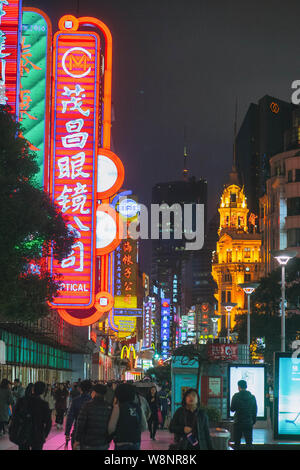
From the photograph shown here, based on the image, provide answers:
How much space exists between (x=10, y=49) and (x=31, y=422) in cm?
2115

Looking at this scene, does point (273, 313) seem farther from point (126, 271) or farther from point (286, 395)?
point (286, 395)

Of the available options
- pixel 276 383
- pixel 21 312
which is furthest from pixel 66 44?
pixel 276 383

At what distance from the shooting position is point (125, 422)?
37.3 feet

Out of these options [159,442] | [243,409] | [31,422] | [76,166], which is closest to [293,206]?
[76,166]

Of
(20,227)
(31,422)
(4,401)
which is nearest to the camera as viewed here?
(31,422)

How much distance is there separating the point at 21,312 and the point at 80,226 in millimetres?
15705

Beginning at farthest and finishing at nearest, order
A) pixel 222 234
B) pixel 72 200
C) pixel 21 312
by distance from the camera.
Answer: pixel 222 234 → pixel 72 200 → pixel 21 312

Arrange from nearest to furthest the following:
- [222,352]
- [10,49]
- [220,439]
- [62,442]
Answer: [220,439], [62,442], [222,352], [10,49]

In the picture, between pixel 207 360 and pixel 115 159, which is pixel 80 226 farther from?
pixel 207 360

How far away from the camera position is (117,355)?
127812mm

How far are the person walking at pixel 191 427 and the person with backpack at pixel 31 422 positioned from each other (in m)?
3.07

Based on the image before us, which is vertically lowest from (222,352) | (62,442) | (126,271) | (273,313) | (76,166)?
(62,442)

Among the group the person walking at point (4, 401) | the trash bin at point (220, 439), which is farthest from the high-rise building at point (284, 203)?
the trash bin at point (220, 439)

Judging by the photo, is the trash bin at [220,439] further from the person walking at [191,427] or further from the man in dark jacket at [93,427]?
the man in dark jacket at [93,427]
